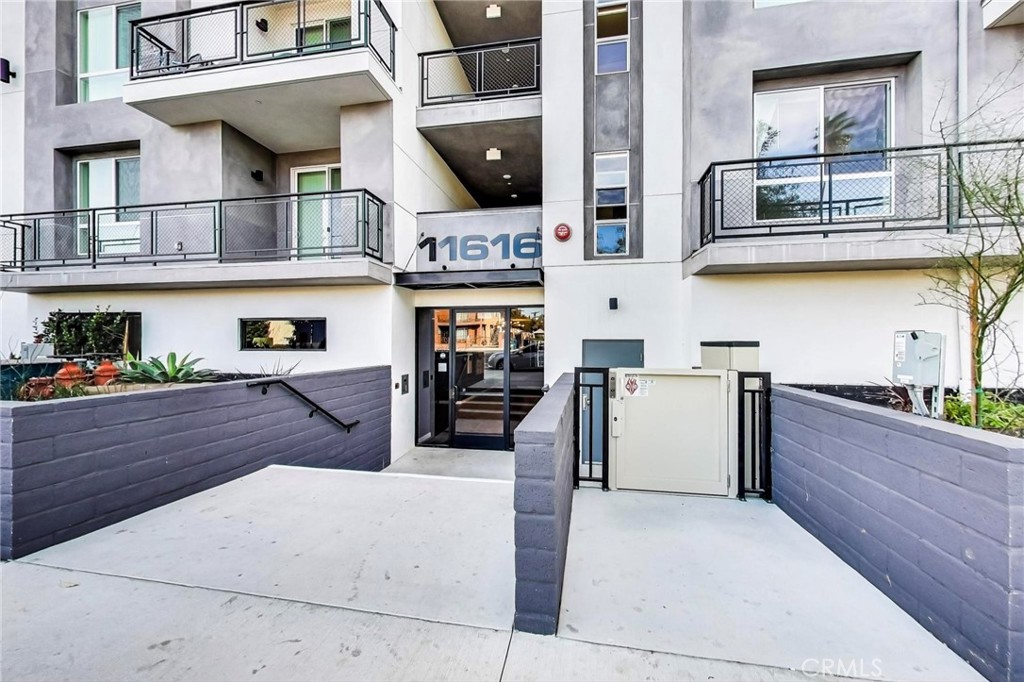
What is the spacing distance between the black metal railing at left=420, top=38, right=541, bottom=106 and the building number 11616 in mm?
2683

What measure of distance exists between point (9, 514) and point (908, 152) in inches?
408

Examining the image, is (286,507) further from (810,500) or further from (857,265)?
(857,265)

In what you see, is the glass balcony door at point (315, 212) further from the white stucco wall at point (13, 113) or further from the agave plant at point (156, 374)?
the white stucco wall at point (13, 113)

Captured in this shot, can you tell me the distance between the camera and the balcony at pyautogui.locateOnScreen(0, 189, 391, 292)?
6695 mm

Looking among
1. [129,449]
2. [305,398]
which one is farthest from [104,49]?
[129,449]

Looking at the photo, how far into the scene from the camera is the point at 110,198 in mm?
8625

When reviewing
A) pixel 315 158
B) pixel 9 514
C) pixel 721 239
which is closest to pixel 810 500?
pixel 721 239

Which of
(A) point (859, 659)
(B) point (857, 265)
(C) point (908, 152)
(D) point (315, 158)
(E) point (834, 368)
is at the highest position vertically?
(D) point (315, 158)

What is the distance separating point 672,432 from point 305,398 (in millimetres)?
4407

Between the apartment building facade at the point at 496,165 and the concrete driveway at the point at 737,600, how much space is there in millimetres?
3542

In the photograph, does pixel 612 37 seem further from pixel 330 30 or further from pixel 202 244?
pixel 202 244

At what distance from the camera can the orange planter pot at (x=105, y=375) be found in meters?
4.39

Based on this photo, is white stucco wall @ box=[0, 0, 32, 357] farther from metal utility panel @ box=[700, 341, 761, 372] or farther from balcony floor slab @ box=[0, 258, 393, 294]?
metal utility panel @ box=[700, 341, 761, 372]

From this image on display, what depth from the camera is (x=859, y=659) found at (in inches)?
77.2
